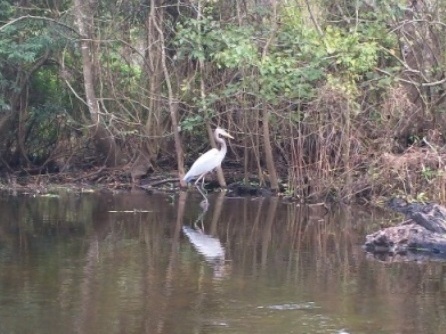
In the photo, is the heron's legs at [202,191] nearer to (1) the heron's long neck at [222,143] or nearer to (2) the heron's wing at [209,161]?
(2) the heron's wing at [209,161]

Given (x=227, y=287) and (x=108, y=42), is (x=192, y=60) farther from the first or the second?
(x=227, y=287)

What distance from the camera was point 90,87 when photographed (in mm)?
20125

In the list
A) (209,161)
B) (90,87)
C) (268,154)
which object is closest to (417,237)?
(209,161)

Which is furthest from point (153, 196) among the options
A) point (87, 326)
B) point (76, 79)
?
point (87, 326)

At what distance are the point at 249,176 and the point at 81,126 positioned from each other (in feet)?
13.2

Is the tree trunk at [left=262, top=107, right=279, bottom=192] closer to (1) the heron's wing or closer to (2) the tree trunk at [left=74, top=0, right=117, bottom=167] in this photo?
(1) the heron's wing

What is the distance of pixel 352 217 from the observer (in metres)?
15.6

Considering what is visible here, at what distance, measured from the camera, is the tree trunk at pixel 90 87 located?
19578 millimetres

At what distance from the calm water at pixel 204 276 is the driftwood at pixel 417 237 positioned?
0.32m

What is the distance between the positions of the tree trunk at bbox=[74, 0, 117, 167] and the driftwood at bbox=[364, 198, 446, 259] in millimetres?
8823

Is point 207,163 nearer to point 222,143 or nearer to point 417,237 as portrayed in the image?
point 222,143

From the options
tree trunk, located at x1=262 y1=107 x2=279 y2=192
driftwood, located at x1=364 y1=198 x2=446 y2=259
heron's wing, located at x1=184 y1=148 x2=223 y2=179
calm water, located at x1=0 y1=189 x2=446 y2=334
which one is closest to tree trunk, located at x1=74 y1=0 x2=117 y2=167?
heron's wing, located at x1=184 y1=148 x2=223 y2=179

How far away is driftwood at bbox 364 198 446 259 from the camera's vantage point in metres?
12.0

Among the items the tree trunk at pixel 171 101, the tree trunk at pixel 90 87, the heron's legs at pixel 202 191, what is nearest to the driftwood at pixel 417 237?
the heron's legs at pixel 202 191
